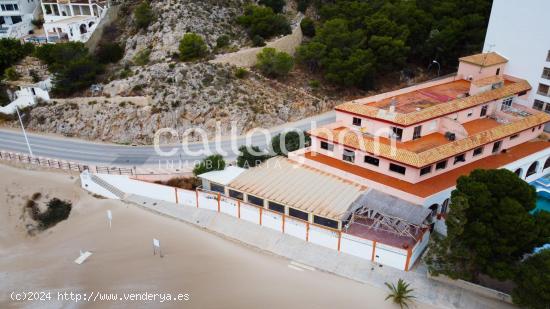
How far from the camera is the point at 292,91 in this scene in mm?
56688

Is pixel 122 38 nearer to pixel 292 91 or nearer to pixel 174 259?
pixel 292 91

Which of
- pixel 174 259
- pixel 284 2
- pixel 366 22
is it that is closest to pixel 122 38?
pixel 284 2

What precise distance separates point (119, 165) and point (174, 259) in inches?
624

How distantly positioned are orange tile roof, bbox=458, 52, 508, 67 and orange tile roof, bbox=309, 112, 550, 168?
794 centimetres

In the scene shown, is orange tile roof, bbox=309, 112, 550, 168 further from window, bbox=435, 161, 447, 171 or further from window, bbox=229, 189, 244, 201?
window, bbox=229, 189, 244, 201

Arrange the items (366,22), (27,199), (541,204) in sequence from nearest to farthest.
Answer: (541,204) → (27,199) → (366,22)

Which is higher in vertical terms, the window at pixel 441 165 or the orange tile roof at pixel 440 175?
the window at pixel 441 165

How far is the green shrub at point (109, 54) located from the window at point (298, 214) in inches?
1620

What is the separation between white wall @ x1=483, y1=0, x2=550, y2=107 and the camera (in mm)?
44750

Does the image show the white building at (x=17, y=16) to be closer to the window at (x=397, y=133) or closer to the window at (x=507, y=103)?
the window at (x=397, y=133)

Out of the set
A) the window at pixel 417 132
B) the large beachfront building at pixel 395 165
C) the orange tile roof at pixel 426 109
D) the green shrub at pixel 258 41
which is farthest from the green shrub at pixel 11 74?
the window at pixel 417 132

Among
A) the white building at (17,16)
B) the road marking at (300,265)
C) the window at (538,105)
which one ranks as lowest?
the road marking at (300,265)

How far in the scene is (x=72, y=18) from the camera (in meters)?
66.6

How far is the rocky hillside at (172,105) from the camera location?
5041 centimetres
